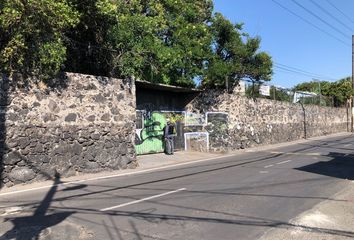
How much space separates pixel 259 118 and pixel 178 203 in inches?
790

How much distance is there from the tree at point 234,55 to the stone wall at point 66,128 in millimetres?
9440

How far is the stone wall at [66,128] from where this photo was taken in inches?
507

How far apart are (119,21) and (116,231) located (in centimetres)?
1109

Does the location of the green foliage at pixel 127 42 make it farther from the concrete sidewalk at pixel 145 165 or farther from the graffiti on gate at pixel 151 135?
the concrete sidewalk at pixel 145 165

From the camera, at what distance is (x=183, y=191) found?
427 inches

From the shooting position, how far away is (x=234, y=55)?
2603cm

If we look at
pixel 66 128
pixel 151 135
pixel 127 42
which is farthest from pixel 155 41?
pixel 66 128

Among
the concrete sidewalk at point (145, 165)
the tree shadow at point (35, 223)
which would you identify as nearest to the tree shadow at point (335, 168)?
the concrete sidewalk at point (145, 165)

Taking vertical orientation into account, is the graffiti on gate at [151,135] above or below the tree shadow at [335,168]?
above

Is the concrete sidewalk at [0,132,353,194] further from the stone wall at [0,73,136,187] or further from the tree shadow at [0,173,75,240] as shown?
the tree shadow at [0,173,75,240]

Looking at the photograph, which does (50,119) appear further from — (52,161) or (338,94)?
(338,94)

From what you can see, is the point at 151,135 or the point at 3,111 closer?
the point at 3,111

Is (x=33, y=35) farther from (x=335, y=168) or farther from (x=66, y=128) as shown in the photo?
(x=335, y=168)

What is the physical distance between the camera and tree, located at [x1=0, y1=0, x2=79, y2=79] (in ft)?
39.0
